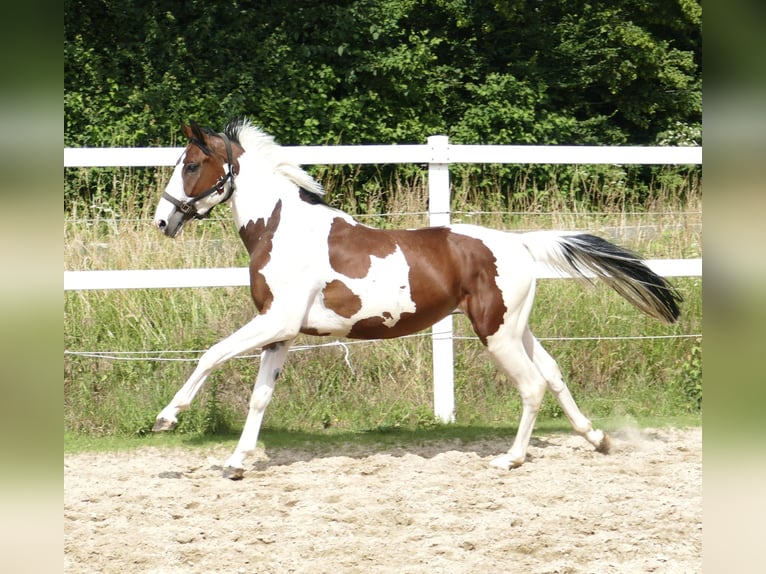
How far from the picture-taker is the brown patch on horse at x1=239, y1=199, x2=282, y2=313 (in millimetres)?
4758

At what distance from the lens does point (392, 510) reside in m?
4.12

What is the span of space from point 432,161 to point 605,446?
7.47 feet

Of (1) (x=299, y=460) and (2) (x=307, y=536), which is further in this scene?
(1) (x=299, y=460)

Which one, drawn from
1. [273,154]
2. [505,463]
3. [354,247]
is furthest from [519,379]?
[273,154]

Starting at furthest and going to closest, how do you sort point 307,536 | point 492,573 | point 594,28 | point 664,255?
1. point 594,28
2. point 664,255
3. point 307,536
4. point 492,573

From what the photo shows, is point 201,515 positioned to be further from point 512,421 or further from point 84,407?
point 512,421

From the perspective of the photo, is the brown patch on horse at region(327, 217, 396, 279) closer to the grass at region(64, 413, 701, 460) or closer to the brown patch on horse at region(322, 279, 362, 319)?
the brown patch on horse at region(322, 279, 362, 319)

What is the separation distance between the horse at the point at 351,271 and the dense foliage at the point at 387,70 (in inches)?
357

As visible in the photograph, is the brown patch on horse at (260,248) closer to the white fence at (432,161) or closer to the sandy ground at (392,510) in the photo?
the white fence at (432,161)

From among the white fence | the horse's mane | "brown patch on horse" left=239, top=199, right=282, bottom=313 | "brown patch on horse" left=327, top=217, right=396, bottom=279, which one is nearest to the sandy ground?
the white fence

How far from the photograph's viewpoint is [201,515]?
4105 millimetres

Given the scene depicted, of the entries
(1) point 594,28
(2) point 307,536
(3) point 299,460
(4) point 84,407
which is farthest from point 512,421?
(1) point 594,28

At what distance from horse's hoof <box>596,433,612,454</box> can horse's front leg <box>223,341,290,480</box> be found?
2.05 metres
